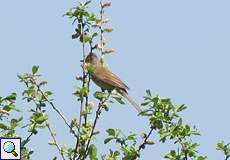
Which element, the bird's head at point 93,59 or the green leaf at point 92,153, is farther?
the bird's head at point 93,59

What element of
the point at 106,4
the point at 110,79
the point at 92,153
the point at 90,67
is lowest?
the point at 92,153

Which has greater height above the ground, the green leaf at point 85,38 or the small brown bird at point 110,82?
the small brown bird at point 110,82

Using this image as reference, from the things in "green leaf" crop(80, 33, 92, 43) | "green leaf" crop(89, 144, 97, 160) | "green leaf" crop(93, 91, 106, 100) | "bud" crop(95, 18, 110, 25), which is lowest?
"green leaf" crop(89, 144, 97, 160)

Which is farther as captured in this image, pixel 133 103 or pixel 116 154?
pixel 133 103

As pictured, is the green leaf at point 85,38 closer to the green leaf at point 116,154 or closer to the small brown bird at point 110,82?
the green leaf at point 116,154

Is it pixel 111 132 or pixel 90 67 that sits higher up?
pixel 90 67

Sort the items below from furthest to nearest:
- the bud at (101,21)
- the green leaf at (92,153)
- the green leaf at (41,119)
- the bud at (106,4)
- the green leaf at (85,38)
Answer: the bud at (106,4) → the bud at (101,21) → the green leaf at (85,38) → the green leaf at (41,119) → the green leaf at (92,153)

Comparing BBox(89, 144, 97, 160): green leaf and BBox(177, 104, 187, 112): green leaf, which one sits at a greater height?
BBox(177, 104, 187, 112): green leaf

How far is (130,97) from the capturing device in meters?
6.90

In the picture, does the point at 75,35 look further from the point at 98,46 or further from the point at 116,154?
the point at 116,154

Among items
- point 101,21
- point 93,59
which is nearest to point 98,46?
point 101,21

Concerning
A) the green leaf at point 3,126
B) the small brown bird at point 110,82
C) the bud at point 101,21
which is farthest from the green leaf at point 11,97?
the small brown bird at point 110,82

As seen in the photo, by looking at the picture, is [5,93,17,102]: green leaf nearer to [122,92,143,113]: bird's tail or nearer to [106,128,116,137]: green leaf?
[106,128,116,137]: green leaf

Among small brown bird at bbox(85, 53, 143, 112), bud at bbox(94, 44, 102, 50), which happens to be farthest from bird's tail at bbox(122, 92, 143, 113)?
bud at bbox(94, 44, 102, 50)
